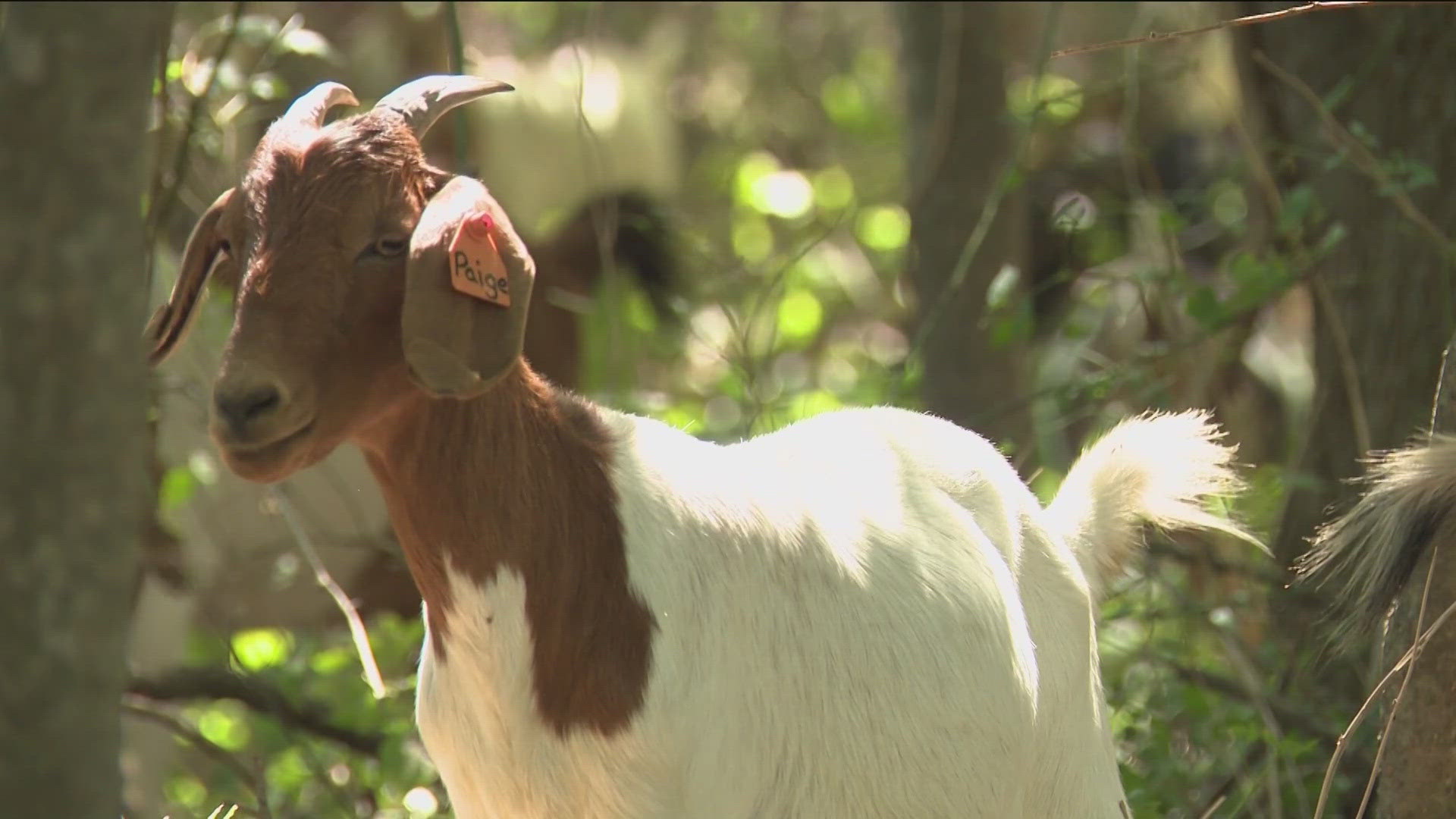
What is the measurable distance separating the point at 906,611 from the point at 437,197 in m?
0.98

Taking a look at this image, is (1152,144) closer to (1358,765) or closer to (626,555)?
(1358,765)

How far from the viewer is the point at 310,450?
245cm

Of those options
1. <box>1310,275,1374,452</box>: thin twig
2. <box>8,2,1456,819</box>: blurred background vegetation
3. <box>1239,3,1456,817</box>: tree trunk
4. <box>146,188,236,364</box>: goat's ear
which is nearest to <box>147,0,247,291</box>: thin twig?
<box>8,2,1456,819</box>: blurred background vegetation

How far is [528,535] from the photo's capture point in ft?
8.67

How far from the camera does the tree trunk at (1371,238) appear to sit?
14.6ft

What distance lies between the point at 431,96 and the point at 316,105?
0.56ft

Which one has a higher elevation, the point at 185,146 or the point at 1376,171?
the point at 1376,171

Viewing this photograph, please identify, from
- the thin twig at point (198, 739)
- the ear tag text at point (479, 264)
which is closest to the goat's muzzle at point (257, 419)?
the ear tag text at point (479, 264)

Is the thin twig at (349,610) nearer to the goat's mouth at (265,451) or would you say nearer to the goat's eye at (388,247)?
the goat's mouth at (265,451)

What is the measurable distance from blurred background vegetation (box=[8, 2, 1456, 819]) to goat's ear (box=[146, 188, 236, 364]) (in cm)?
129


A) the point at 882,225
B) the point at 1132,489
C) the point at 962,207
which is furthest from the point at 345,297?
the point at 882,225

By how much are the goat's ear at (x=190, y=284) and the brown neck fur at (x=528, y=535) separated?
0.38m

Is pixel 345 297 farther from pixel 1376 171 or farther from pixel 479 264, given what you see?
pixel 1376 171

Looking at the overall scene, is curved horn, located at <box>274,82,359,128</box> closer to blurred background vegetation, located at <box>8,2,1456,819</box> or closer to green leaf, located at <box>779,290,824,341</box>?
blurred background vegetation, located at <box>8,2,1456,819</box>
